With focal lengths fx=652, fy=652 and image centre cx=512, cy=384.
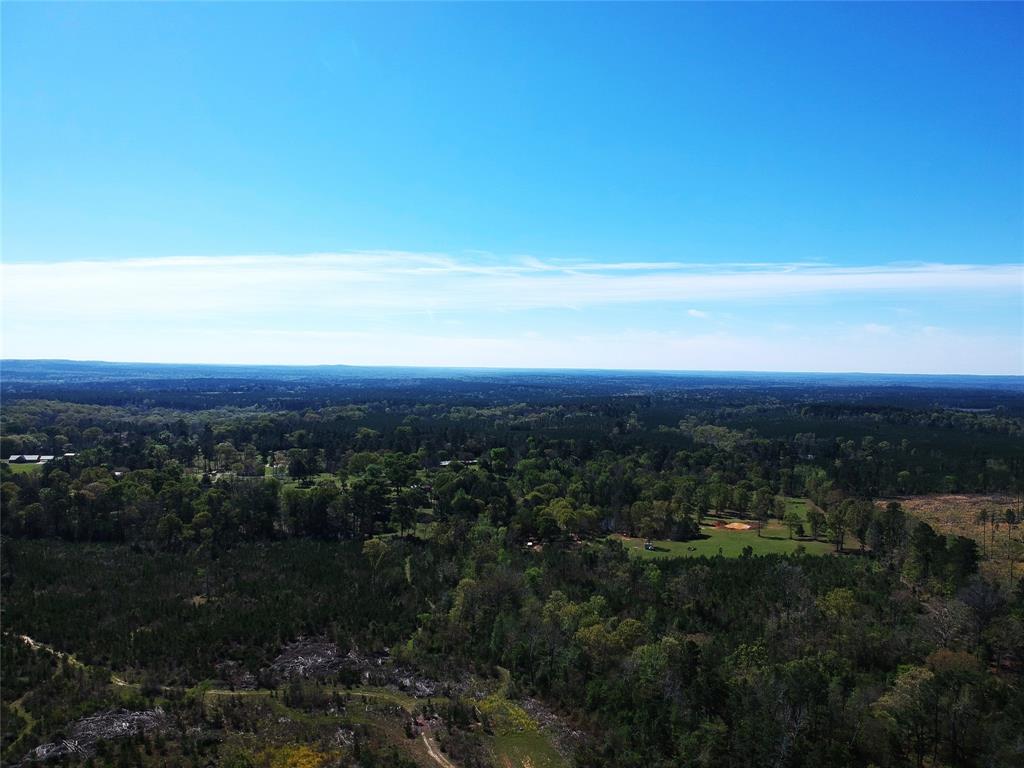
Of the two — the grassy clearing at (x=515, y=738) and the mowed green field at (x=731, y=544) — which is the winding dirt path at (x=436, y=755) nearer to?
the grassy clearing at (x=515, y=738)

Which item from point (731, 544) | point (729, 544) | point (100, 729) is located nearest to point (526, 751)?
point (100, 729)

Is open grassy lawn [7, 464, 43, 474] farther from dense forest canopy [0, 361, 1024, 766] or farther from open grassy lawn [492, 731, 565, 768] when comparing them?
open grassy lawn [492, 731, 565, 768]

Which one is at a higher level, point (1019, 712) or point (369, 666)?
point (1019, 712)

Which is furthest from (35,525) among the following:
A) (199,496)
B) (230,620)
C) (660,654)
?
(660,654)

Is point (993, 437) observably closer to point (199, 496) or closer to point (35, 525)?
point (199, 496)

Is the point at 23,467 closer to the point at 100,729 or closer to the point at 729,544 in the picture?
the point at 100,729

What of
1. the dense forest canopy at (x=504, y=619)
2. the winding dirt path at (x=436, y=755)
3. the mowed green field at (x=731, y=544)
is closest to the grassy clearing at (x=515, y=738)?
the dense forest canopy at (x=504, y=619)
